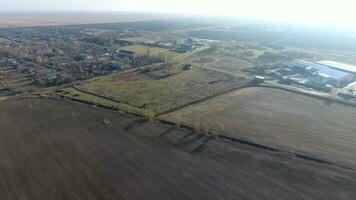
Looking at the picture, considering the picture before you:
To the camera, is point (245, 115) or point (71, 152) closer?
point (71, 152)

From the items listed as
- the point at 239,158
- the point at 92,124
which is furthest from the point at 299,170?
the point at 92,124

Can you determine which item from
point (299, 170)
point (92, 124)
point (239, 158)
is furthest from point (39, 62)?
point (299, 170)

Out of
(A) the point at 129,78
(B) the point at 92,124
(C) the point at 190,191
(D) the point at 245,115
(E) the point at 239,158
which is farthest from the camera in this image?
(A) the point at 129,78

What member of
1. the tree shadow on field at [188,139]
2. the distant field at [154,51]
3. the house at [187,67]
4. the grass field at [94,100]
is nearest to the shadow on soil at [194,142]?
the tree shadow on field at [188,139]

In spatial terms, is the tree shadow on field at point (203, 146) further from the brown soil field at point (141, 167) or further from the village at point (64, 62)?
the village at point (64, 62)

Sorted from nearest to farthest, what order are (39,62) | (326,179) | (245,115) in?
(326,179) → (245,115) → (39,62)

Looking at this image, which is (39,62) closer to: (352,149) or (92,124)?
(92,124)

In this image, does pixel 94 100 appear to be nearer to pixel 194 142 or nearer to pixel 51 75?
pixel 51 75
